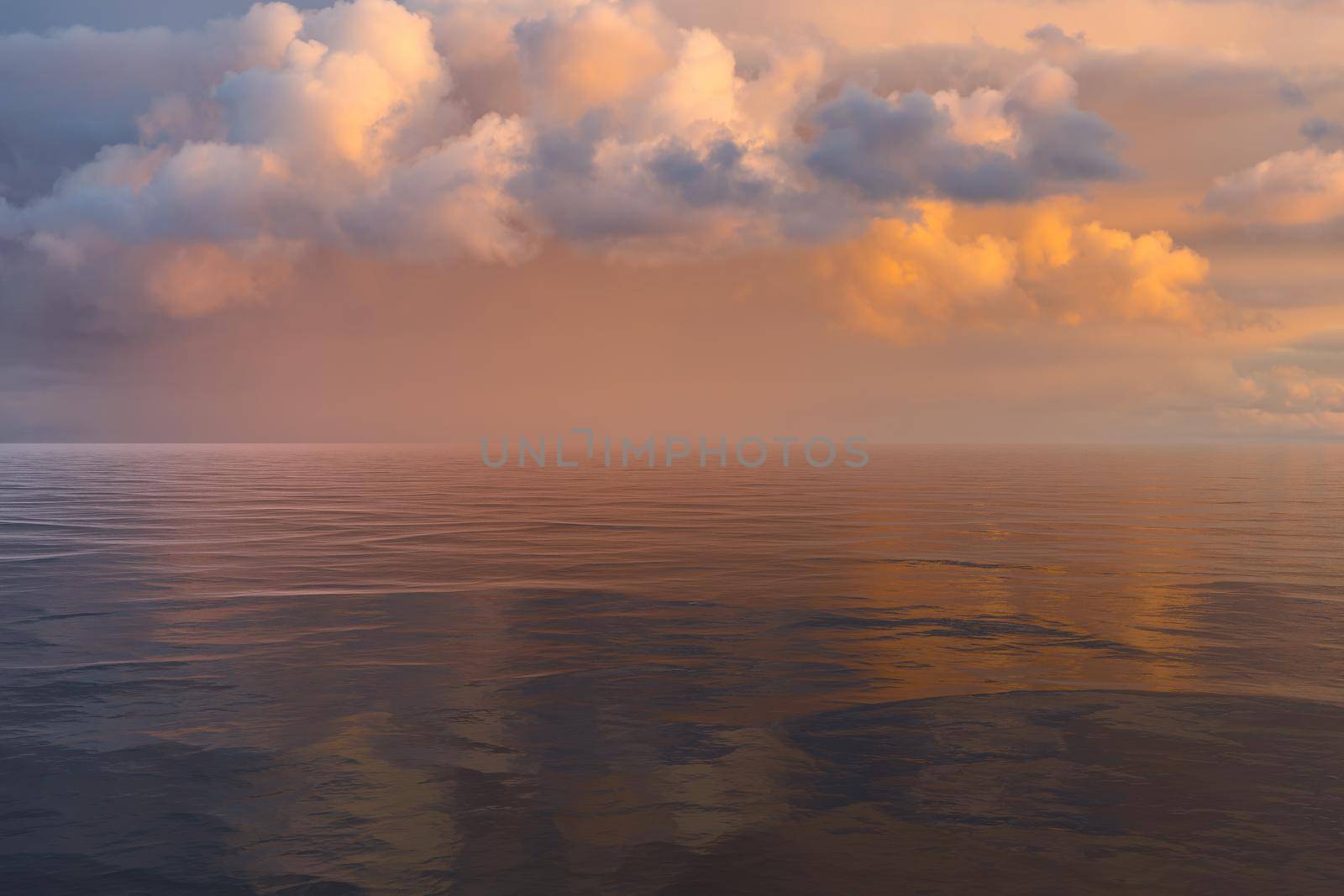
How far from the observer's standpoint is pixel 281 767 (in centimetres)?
1123

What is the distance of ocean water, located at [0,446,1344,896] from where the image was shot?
8922 mm

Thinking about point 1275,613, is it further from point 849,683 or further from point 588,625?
point 588,625

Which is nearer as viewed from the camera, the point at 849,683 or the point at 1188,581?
the point at 849,683

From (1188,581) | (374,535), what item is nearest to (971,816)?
(1188,581)

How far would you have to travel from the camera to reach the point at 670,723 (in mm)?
12930

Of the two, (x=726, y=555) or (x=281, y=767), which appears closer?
A: (x=281, y=767)

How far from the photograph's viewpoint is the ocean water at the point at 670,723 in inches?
351

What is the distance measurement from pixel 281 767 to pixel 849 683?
8115 mm

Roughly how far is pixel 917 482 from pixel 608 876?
2994 inches

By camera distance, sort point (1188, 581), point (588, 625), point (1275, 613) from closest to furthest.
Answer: point (588, 625), point (1275, 613), point (1188, 581)

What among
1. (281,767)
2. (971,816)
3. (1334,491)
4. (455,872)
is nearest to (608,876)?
(455,872)

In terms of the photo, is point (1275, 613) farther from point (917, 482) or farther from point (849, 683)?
point (917, 482)

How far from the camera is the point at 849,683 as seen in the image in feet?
49.2

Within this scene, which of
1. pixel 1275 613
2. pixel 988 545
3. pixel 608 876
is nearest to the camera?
pixel 608 876
